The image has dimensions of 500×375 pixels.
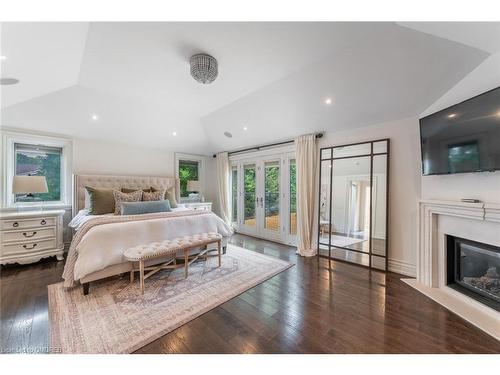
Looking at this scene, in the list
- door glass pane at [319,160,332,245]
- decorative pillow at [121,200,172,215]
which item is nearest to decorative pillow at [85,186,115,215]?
decorative pillow at [121,200,172,215]

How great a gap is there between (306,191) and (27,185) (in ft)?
14.3

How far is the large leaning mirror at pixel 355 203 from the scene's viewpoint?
307cm

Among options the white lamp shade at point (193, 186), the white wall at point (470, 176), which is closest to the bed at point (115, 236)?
the white lamp shade at point (193, 186)

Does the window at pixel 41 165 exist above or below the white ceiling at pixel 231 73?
below

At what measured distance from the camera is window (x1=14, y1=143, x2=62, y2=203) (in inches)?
136

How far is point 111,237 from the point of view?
239cm

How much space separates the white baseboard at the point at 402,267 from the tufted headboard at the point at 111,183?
4498 mm

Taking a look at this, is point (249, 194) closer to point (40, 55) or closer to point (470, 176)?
point (470, 176)

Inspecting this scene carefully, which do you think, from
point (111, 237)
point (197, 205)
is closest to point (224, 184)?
point (197, 205)

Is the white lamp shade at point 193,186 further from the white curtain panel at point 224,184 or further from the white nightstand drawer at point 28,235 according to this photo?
the white nightstand drawer at point 28,235

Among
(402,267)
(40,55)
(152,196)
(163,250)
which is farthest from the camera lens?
(152,196)

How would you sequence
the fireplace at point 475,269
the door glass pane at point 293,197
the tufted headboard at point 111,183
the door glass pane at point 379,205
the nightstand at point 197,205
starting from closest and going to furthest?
the fireplace at point 475,269 → the door glass pane at point 379,205 → the tufted headboard at point 111,183 → the door glass pane at point 293,197 → the nightstand at point 197,205

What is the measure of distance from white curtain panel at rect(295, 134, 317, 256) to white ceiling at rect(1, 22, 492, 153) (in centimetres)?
35

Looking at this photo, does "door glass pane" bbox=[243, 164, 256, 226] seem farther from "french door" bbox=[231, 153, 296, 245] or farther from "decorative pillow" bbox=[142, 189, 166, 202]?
"decorative pillow" bbox=[142, 189, 166, 202]
